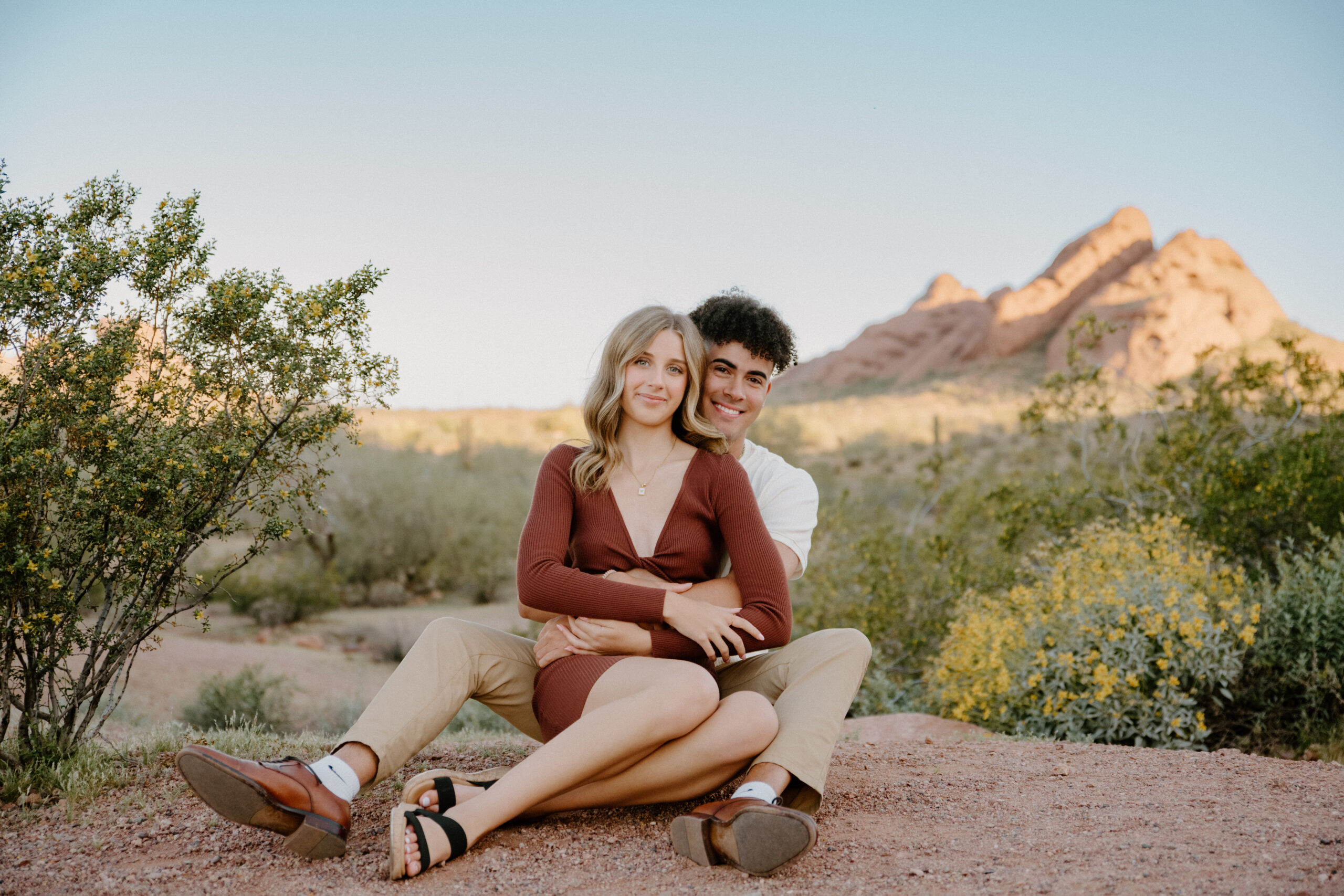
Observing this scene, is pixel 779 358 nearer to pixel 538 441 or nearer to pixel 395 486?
pixel 395 486

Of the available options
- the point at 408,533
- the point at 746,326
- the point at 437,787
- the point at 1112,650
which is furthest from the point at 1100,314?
the point at 437,787

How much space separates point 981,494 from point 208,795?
912 centimetres

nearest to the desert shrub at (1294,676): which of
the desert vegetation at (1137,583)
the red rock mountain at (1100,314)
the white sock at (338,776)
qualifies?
the desert vegetation at (1137,583)

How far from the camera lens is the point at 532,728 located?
332 cm

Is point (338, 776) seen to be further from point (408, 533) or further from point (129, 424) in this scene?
point (408, 533)

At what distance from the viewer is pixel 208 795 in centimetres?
248

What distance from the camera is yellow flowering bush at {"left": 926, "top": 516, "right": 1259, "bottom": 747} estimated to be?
479 centimetres

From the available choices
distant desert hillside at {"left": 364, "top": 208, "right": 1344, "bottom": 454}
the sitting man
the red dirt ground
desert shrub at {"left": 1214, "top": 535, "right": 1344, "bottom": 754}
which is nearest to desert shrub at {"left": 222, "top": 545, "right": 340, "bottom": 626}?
→ distant desert hillside at {"left": 364, "top": 208, "right": 1344, "bottom": 454}

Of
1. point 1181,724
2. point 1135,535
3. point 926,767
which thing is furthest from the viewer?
point 1135,535

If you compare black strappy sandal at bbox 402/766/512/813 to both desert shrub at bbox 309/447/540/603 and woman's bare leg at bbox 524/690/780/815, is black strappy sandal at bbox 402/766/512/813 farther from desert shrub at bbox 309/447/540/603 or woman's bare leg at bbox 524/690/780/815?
desert shrub at bbox 309/447/540/603

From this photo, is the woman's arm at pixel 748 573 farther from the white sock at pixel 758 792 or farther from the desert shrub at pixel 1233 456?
the desert shrub at pixel 1233 456

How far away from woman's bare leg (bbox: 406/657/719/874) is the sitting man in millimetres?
208

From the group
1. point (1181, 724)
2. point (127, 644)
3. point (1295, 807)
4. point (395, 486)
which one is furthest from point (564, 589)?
point (395, 486)

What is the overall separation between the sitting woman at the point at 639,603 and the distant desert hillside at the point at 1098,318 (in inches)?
Result: 1094
